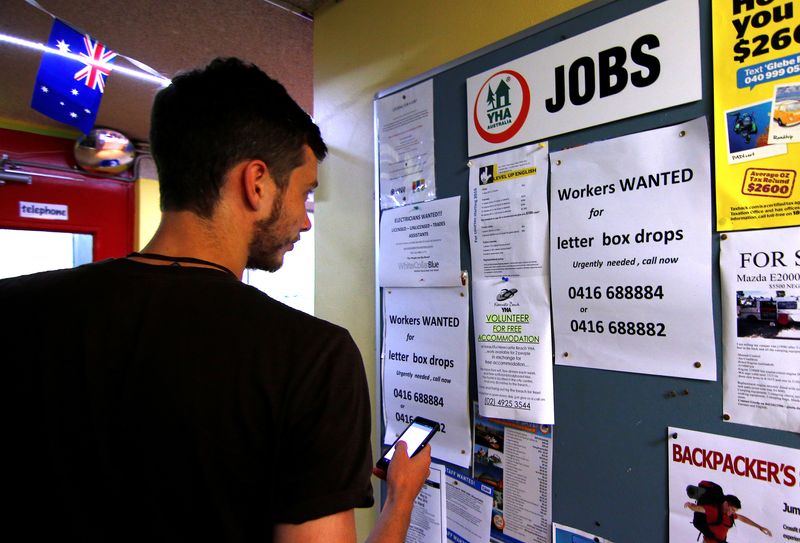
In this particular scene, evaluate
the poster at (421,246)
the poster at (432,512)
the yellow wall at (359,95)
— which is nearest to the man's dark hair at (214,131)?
the poster at (421,246)

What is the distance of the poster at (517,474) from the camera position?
89cm

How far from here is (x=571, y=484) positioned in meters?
0.85

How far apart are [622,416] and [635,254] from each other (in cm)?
29

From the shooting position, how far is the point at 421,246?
1.12 metres

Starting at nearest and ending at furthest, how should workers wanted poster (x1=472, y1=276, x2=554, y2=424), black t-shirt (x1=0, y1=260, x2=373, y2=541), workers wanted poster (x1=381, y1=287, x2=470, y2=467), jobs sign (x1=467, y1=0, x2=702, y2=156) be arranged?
black t-shirt (x1=0, y1=260, x2=373, y2=541), jobs sign (x1=467, y1=0, x2=702, y2=156), workers wanted poster (x1=472, y1=276, x2=554, y2=424), workers wanted poster (x1=381, y1=287, x2=470, y2=467)

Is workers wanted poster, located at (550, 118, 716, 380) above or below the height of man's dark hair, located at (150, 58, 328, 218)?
below

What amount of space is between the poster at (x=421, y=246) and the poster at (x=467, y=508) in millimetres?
451

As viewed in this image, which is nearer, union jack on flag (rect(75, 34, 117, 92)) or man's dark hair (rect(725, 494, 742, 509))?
man's dark hair (rect(725, 494, 742, 509))

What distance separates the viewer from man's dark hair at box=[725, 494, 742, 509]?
2.20ft

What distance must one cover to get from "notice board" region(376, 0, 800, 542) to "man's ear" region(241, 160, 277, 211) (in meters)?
0.53

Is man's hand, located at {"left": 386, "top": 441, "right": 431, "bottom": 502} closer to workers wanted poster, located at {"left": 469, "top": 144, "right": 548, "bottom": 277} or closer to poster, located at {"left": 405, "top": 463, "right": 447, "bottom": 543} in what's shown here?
poster, located at {"left": 405, "top": 463, "right": 447, "bottom": 543}

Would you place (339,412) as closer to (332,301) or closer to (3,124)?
(332,301)

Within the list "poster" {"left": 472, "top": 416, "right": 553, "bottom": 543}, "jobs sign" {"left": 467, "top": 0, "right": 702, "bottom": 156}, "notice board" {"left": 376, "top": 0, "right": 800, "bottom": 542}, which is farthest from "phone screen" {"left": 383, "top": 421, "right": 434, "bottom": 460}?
"jobs sign" {"left": 467, "top": 0, "right": 702, "bottom": 156}

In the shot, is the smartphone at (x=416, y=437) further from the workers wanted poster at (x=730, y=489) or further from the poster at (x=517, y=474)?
the workers wanted poster at (x=730, y=489)
